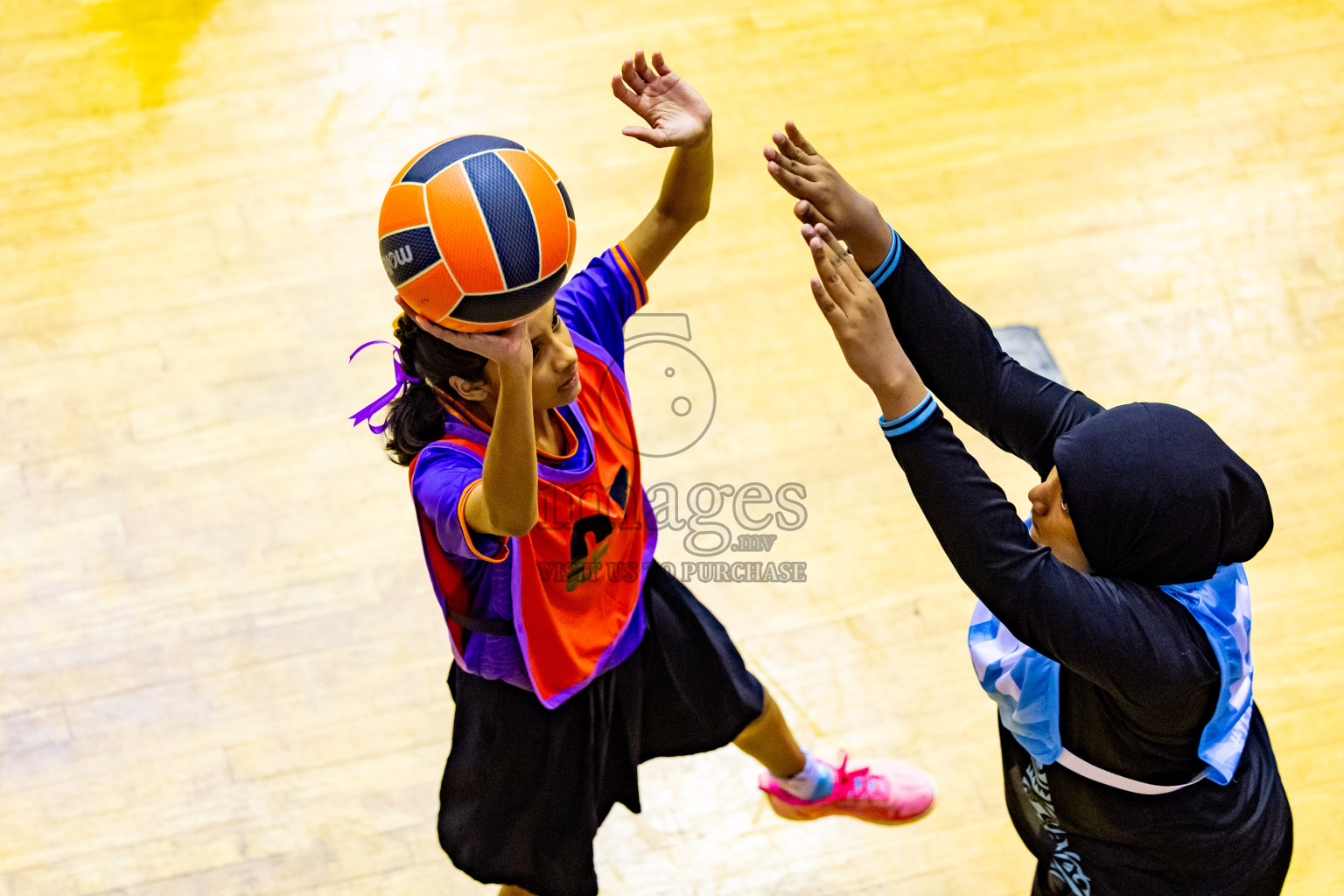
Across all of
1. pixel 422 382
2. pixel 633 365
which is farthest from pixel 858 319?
pixel 633 365

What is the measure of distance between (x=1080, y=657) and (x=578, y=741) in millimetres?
929

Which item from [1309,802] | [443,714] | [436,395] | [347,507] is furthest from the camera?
[347,507]

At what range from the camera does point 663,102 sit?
1920 millimetres

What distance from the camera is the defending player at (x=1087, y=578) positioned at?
60.1 inches

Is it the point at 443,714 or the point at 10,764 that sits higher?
the point at 443,714

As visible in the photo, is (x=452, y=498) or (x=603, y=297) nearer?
(x=452, y=498)

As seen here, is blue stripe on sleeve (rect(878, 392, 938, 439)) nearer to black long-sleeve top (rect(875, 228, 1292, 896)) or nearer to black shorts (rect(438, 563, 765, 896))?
black long-sleeve top (rect(875, 228, 1292, 896))

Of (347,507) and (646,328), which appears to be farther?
(646,328)

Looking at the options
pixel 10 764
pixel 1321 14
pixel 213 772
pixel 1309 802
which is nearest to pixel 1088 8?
pixel 1321 14

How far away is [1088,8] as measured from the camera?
4.03 m

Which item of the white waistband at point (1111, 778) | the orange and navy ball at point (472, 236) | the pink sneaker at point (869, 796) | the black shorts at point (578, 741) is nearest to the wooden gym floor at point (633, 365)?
the pink sneaker at point (869, 796)

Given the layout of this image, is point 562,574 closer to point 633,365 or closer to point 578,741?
point 578,741

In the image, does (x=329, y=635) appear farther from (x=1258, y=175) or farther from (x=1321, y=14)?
(x=1321, y=14)

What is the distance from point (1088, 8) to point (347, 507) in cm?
291
